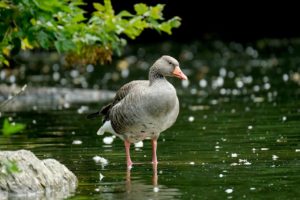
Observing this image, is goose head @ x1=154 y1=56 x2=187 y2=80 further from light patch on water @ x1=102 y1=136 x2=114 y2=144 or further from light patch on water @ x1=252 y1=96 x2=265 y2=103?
light patch on water @ x1=252 y1=96 x2=265 y2=103

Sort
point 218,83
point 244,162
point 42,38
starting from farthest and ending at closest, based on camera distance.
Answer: point 218,83 → point 244,162 → point 42,38

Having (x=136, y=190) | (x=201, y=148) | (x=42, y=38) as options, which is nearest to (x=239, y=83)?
(x=201, y=148)

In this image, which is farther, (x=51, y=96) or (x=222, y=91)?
(x=222, y=91)

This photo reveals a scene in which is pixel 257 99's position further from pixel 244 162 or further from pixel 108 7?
pixel 244 162

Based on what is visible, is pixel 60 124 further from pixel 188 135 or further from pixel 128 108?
pixel 128 108

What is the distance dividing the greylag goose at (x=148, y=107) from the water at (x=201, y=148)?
19.5 inches

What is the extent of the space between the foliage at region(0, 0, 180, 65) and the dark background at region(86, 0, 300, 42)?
44.6 meters

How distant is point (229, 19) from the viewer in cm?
6688

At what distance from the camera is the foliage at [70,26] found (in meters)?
11.7

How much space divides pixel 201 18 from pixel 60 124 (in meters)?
46.6

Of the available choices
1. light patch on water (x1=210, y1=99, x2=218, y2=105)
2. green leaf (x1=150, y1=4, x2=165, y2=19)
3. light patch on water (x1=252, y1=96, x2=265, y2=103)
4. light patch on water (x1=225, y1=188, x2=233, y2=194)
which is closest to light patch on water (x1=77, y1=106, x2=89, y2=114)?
light patch on water (x1=210, y1=99, x2=218, y2=105)

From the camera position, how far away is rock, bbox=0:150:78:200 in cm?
1169

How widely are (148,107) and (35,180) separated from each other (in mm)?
2585

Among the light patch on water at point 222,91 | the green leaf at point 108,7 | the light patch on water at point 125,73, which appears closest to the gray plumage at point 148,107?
the green leaf at point 108,7
